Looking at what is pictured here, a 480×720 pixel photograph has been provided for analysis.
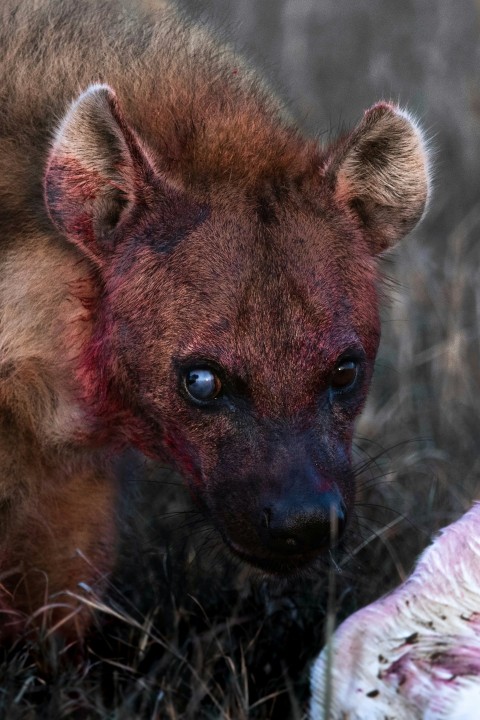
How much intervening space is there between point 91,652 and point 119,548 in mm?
386

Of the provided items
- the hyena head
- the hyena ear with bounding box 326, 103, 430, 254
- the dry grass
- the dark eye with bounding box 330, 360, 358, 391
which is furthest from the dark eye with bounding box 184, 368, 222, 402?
the hyena ear with bounding box 326, 103, 430, 254

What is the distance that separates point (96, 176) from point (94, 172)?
0.01 metres

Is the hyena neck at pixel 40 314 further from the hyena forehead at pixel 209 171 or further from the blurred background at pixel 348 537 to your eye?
the blurred background at pixel 348 537

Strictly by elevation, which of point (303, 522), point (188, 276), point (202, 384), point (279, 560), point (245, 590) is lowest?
point (245, 590)

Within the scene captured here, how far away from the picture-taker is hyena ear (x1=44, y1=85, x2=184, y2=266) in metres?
2.82

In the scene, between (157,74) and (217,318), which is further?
(157,74)

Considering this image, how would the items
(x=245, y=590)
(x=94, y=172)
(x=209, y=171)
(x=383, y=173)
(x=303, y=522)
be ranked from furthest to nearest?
(x=245, y=590)
(x=383, y=173)
(x=209, y=171)
(x=94, y=172)
(x=303, y=522)

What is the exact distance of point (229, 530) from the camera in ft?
9.19

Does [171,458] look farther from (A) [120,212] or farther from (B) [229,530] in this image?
(A) [120,212]

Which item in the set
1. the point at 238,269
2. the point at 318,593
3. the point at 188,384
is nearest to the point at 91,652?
the point at 318,593

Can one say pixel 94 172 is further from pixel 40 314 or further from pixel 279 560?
pixel 279 560

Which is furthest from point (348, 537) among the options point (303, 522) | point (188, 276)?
point (188, 276)

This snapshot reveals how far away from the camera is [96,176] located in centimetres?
289

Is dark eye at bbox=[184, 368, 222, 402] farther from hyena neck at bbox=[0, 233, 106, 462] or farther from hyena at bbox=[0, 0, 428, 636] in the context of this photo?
hyena neck at bbox=[0, 233, 106, 462]
